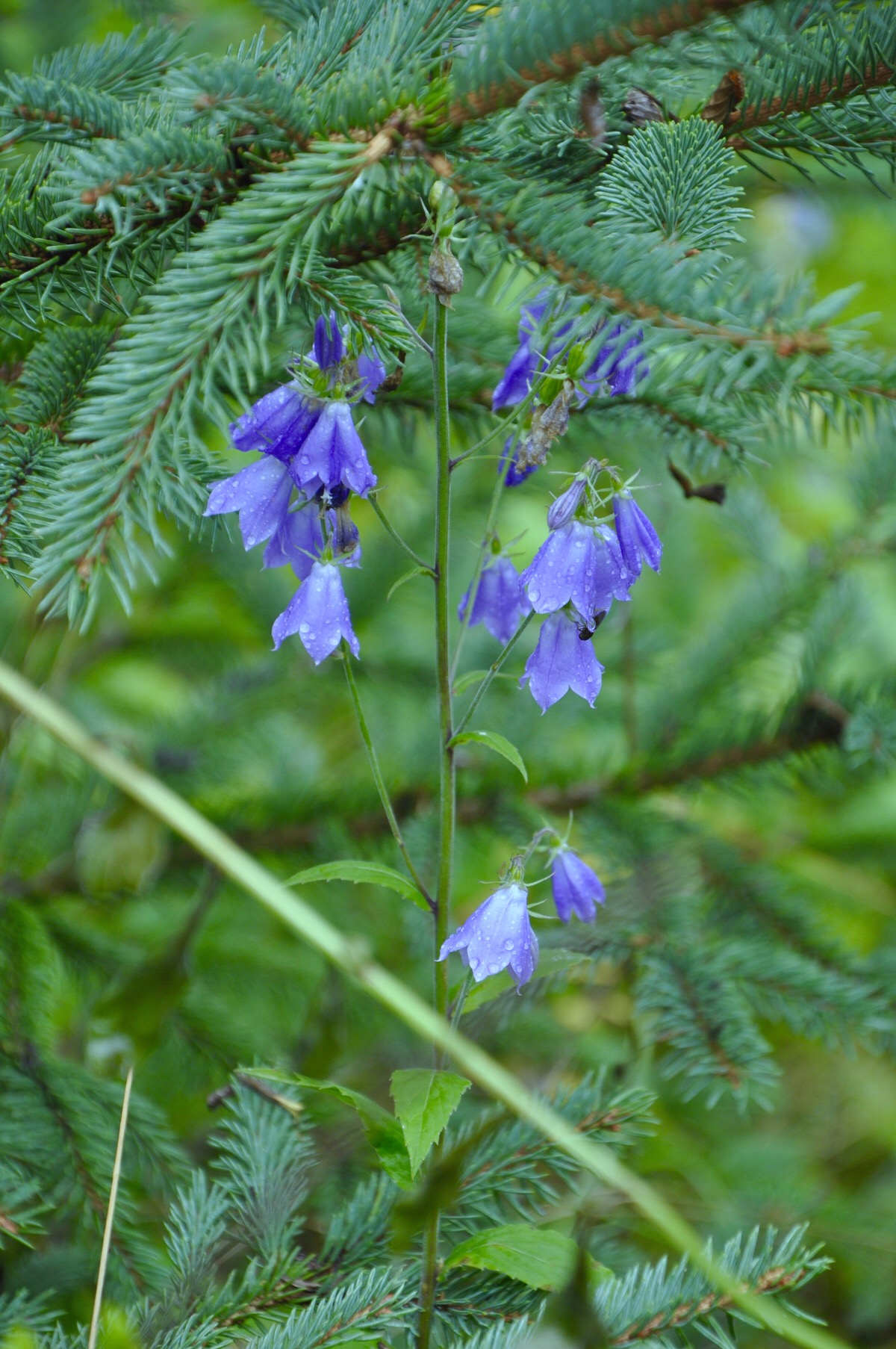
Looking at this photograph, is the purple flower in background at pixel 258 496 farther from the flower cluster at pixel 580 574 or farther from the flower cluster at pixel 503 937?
the flower cluster at pixel 503 937

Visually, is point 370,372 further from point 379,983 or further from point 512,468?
point 379,983

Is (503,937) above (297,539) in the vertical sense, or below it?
below

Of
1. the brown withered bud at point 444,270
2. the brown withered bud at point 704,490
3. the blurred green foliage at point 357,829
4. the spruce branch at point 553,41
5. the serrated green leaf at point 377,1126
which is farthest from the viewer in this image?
the blurred green foliage at point 357,829

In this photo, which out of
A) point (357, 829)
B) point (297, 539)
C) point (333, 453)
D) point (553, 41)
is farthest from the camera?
point (357, 829)

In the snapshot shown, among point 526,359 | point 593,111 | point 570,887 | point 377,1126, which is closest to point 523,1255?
point 377,1126

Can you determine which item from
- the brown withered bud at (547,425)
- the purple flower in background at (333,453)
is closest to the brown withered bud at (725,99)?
the brown withered bud at (547,425)

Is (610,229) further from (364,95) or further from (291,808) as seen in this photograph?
(291,808)
